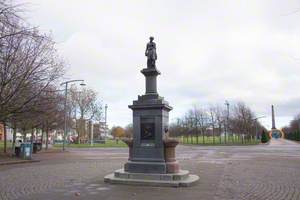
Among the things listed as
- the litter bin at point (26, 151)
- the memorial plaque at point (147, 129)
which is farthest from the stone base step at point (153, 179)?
the litter bin at point (26, 151)

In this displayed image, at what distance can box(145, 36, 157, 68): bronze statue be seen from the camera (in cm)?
1473

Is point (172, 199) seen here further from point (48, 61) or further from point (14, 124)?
point (14, 124)

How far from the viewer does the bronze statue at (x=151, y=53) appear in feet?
48.3

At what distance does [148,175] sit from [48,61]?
13859mm

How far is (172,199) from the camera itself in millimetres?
10109

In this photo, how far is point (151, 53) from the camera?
14.9 metres

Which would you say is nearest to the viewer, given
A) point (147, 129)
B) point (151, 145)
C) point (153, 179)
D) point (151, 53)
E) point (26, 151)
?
point (153, 179)

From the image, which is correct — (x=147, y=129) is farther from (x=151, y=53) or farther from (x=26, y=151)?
(x=26, y=151)

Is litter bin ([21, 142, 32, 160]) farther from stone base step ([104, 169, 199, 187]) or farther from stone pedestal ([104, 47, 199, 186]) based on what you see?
stone base step ([104, 169, 199, 187])

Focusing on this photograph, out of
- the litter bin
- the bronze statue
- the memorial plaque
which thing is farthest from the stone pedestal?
the litter bin

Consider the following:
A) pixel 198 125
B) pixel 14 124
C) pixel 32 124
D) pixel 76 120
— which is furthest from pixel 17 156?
pixel 198 125

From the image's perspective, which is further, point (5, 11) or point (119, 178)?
point (119, 178)

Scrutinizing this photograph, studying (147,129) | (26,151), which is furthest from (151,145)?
(26,151)

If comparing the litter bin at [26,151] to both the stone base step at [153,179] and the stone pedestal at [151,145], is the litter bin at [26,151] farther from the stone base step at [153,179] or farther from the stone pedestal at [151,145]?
the stone base step at [153,179]
